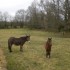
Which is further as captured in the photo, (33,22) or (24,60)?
(33,22)

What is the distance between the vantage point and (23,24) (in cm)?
10806

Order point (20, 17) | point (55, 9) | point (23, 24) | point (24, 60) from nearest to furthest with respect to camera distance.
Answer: point (24, 60) < point (55, 9) < point (23, 24) < point (20, 17)

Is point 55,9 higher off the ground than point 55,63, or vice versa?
point 55,9

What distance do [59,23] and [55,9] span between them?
343 centimetres

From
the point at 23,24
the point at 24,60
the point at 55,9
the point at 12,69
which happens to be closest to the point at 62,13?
the point at 55,9

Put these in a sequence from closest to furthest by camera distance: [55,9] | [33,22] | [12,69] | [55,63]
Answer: [12,69] < [55,63] < [55,9] < [33,22]

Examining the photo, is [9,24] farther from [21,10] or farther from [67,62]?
[67,62]

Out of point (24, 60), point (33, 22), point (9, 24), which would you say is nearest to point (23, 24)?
point (9, 24)

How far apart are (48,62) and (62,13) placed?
1348 inches

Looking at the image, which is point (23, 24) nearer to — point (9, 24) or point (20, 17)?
point (9, 24)

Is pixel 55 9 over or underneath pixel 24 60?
over

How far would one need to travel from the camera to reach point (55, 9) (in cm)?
5016

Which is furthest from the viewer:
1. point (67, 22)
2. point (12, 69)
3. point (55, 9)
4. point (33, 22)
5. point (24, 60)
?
point (33, 22)

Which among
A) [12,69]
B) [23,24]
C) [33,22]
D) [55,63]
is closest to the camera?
[12,69]
